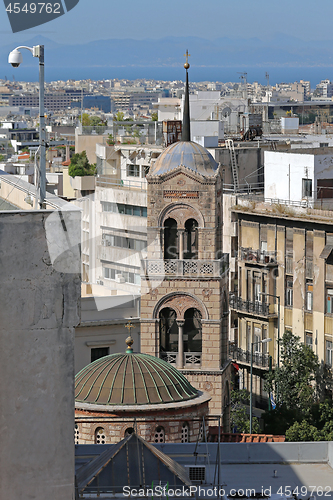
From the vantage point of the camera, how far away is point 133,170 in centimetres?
6506

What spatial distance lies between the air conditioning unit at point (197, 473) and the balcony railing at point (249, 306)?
89.2 feet

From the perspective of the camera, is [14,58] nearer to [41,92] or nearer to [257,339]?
[41,92]

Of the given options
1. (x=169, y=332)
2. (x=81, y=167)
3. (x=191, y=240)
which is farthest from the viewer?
(x=81, y=167)

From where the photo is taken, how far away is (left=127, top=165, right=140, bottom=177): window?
64.4 meters

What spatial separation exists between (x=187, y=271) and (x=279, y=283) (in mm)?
16752

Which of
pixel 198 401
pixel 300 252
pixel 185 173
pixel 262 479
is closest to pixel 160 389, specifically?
pixel 198 401

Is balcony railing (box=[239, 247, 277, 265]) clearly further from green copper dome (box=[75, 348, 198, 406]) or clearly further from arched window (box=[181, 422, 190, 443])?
arched window (box=[181, 422, 190, 443])

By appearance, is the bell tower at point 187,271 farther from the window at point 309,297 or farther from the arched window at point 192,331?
the window at point 309,297

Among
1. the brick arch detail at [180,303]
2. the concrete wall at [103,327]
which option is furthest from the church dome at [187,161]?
the concrete wall at [103,327]

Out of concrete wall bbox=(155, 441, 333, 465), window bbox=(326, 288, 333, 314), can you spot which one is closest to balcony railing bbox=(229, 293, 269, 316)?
window bbox=(326, 288, 333, 314)

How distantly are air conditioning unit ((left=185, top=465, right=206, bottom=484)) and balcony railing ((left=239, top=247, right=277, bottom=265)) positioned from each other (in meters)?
27.6

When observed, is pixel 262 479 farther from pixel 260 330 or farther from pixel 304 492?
pixel 260 330

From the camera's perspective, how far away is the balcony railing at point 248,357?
4475 cm

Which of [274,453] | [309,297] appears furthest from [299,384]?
[274,453]
